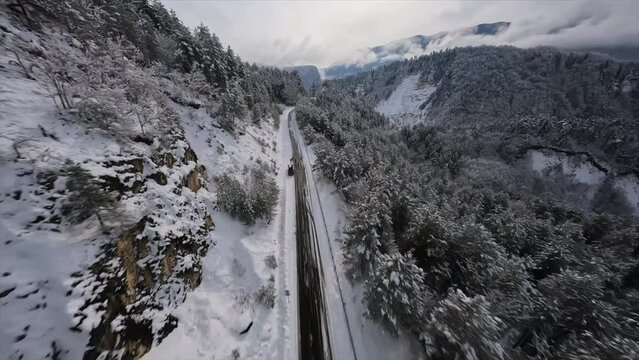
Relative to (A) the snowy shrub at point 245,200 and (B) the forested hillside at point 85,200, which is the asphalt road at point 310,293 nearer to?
(A) the snowy shrub at point 245,200

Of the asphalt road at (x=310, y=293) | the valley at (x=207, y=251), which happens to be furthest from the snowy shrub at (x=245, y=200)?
the asphalt road at (x=310, y=293)

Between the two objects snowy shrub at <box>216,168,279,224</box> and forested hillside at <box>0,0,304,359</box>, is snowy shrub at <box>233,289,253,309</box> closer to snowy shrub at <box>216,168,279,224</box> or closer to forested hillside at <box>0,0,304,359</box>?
forested hillside at <box>0,0,304,359</box>

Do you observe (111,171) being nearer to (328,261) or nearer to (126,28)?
(328,261)

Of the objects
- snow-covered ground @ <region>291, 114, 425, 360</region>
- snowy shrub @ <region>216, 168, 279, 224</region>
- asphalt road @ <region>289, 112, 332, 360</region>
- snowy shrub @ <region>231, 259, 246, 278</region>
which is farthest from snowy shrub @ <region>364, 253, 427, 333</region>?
snowy shrub @ <region>216, 168, 279, 224</region>

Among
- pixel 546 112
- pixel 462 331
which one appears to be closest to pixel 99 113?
pixel 462 331

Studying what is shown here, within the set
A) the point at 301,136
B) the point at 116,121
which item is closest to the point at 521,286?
the point at 116,121

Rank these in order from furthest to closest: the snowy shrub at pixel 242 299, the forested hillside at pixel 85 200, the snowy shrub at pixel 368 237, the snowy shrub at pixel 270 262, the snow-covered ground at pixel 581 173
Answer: the snow-covered ground at pixel 581 173
the snowy shrub at pixel 270 262
the snowy shrub at pixel 368 237
the snowy shrub at pixel 242 299
the forested hillside at pixel 85 200
